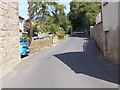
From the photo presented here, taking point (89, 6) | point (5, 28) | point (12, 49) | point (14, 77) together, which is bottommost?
point (14, 77)

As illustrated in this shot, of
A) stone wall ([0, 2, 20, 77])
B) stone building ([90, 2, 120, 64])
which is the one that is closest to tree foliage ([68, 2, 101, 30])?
stone building ([90, 2, 120, 64])

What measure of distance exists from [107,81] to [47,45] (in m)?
16.4

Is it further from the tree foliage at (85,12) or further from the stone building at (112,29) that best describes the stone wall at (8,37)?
the tree foliage at (85,12)

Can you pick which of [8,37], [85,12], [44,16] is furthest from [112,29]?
[85,12]

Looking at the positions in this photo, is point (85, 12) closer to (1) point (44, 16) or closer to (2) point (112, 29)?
(1) point (44, 16)

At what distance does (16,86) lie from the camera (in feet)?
20.5

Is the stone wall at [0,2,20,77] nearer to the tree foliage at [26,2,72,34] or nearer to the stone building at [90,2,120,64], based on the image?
the stone building at [90,2,120,64]

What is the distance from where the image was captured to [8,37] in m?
8.73

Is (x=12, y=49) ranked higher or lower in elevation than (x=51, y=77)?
higher

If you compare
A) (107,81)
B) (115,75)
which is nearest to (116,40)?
(115,75)

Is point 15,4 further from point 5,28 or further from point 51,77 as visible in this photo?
point 51,77

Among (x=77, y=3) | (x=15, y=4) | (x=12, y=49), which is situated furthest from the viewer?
(x=77, y=3)

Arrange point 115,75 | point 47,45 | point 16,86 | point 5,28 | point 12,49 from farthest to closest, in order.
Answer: point 47,45 → point 12,49 → point 5,28 → point 115,75 → point 16,86

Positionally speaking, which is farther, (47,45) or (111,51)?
(47,45)
